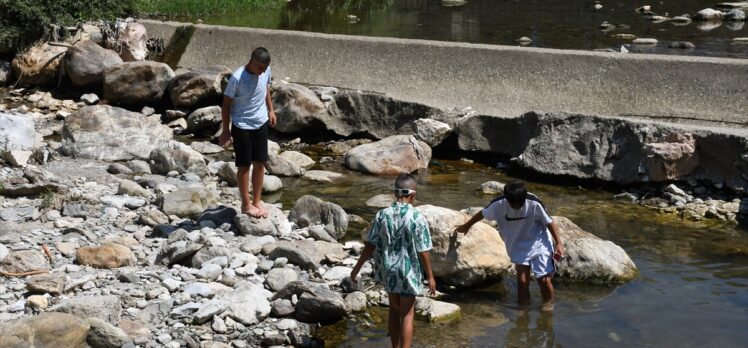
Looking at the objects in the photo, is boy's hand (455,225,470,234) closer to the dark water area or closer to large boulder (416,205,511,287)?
large boulder (416,205,511,287)

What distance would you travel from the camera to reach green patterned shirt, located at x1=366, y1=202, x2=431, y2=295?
18.9 ft

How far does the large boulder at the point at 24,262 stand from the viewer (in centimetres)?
680

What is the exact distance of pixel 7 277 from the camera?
6707mm

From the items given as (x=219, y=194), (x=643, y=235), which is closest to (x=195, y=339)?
(x=219, y=194)

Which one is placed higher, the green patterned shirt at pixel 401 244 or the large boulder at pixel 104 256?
Answer: the green patterned shirt at pixel 401 244

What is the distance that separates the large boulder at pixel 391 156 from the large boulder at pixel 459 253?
11.2 ft

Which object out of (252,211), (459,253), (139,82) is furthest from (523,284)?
(139,82)

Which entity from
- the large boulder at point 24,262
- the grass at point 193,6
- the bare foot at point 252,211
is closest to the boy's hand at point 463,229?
the bare foot at point 252,211

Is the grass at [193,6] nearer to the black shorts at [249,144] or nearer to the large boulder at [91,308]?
the black shorts at [249,144]

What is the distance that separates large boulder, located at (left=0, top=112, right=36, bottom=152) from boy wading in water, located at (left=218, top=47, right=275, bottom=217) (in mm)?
3388

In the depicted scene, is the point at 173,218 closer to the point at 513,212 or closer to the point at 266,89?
the point at 266,89

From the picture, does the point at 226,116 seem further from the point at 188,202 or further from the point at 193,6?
the point at 193,6

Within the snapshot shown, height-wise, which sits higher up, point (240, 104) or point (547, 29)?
point (240, 104)

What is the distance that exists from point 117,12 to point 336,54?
4.41 meters
